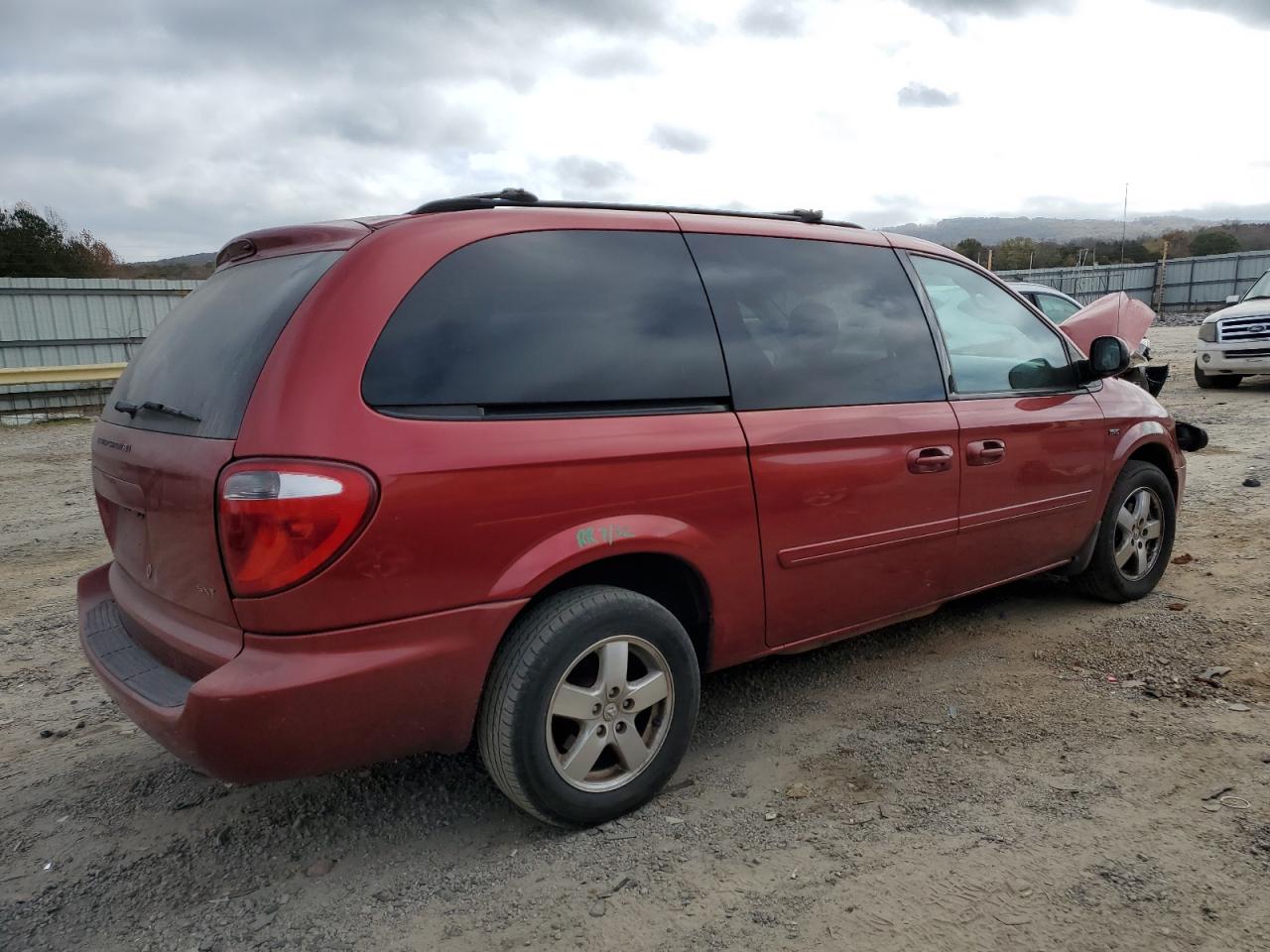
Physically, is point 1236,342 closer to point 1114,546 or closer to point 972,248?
point 1114,546

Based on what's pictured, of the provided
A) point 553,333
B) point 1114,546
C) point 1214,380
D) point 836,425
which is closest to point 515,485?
point 553,333

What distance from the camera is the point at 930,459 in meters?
3.45

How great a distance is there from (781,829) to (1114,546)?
2691 mm

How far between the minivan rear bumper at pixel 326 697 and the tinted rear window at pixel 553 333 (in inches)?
23.1

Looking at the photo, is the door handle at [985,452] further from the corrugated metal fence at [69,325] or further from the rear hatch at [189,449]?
the corrugated metal fence at [69,325]

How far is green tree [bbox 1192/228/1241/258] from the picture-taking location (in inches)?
1761

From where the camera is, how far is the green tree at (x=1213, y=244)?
44.7 meters

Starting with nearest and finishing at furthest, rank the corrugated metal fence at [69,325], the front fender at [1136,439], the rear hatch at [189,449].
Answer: the rear hatch at [189,449], the front fender at [1136,439], the corrugated metal fence at [69,325]

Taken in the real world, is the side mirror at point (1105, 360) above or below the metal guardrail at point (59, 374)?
above

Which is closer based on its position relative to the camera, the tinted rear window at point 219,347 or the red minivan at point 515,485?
the red minivan at point 515,485

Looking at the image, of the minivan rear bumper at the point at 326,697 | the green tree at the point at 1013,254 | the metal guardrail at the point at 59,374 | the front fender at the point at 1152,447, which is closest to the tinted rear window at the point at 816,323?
the minivan rear bumper at the point at 326,697

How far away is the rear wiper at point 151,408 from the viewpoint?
2.46 m

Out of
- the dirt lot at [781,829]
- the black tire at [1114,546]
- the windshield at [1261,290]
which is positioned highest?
the windshield at [1261,290]

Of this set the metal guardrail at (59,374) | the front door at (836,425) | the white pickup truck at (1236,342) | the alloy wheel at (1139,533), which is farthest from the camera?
the metal guardrail at (59,374)
